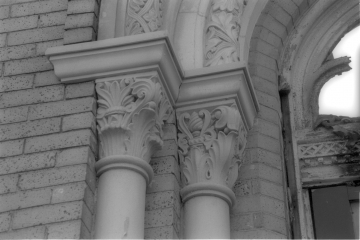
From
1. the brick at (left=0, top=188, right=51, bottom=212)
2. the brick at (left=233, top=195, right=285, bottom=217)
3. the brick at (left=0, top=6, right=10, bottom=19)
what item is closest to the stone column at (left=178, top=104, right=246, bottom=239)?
the brick at (left=233, top=195, right=285, bottom=217)

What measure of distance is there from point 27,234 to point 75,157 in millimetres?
430

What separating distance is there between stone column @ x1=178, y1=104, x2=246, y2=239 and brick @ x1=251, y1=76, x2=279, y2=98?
0.54 metres

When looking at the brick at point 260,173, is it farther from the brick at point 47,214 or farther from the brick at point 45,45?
the brick at point 45,45

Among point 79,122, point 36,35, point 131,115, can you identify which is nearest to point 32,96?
point 79,122

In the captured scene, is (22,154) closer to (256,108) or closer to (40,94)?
(40,94)

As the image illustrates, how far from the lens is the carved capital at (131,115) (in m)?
4.26

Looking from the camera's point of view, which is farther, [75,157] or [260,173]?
[260,173]

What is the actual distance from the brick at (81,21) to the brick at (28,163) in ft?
2.68

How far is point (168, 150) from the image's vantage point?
4.46 meters

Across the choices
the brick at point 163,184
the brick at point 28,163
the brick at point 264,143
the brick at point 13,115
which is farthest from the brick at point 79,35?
the brick at point 264,143

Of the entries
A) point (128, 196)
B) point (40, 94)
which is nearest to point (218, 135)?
point (128, 196)

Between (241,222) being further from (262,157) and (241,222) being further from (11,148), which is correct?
(11,148)

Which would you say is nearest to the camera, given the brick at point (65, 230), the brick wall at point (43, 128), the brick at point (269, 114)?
the brick at point (65, 230)

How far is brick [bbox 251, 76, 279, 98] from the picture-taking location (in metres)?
5.11
